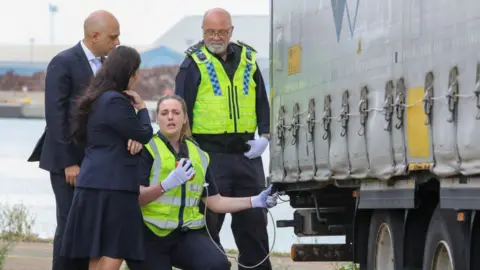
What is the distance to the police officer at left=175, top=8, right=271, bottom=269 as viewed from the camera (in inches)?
467

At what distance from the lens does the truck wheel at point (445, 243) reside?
914 centimetres

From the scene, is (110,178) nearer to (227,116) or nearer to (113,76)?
(113,76)

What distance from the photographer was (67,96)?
33.4 feet

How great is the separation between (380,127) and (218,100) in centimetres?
173

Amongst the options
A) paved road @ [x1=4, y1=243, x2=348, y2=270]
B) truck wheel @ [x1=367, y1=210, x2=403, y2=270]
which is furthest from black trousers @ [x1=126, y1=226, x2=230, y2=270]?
paved road @ [x1=4, y1=243, x2=348, y2=270]

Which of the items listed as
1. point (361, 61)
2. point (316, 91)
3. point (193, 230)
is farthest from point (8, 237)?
point (193, 230)

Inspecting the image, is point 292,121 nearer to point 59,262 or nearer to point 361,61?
point 361,61

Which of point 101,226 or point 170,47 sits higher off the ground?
point 170,47

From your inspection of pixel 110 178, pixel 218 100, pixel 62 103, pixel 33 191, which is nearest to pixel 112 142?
pixel 110 178

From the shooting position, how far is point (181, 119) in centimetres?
959

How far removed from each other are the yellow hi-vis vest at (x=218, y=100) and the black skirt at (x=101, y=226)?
2845 mm

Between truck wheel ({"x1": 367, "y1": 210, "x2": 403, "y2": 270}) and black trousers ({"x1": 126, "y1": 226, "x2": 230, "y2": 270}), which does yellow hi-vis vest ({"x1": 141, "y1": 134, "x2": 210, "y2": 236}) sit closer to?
black trousers ({"x1": 126, "y1": 226, "x2": 230, "y2": 270})

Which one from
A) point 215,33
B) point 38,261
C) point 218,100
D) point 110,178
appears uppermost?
point 215,33

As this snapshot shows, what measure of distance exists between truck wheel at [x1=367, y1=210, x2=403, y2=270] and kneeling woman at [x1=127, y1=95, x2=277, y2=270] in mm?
1748
